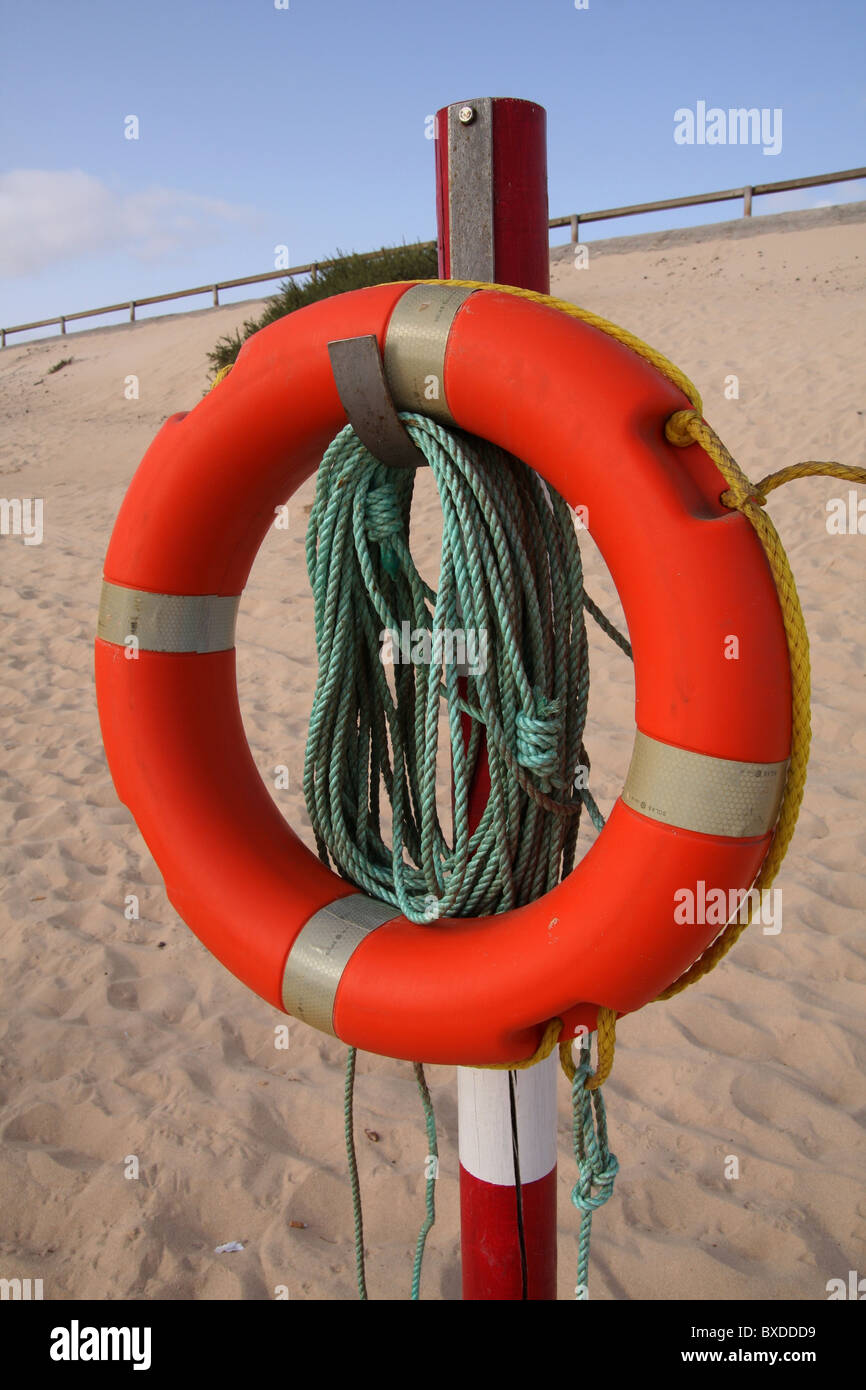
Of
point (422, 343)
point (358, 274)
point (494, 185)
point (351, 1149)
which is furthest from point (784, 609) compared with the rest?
point (358, 274)

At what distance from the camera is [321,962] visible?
110cm

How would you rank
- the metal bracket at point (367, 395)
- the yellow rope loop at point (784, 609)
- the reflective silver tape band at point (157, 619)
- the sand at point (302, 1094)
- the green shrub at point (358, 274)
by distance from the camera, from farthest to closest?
1. the green shrub at point (358, 274)
2. the sand at point (302, 1094)
3. the reflective silver tape band at point (157, 619)
4. the metal bracket at point (367, 395)
5. the yellow rope loop at point (784, 609)

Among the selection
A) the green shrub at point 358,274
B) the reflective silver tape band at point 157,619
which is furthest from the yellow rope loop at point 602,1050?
the green shrub at point 358,274

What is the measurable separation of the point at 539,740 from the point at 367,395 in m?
0.42

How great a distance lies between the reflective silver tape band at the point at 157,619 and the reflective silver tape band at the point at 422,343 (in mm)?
357

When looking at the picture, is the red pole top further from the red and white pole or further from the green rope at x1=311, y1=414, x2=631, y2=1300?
the green rope at x1=311, y1=414, x2=631, y2=1300

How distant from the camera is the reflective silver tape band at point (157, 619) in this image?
3.95 feet

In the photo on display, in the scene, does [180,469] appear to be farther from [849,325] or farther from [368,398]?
[849,325]

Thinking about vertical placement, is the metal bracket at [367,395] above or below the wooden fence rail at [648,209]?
below

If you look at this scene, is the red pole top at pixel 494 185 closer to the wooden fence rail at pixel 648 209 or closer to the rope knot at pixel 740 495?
the rope knot at pixel 740 495

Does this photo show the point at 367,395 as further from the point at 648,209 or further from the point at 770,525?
the point at 648,209

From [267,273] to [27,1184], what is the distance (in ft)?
48.7

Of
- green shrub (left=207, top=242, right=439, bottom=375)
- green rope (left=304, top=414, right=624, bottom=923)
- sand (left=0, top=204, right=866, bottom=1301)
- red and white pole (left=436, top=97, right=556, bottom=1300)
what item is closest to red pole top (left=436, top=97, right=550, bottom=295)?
red and white pole (left=436, top=97, right=556, bottom=1300)

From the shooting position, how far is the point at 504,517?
3.54ft
